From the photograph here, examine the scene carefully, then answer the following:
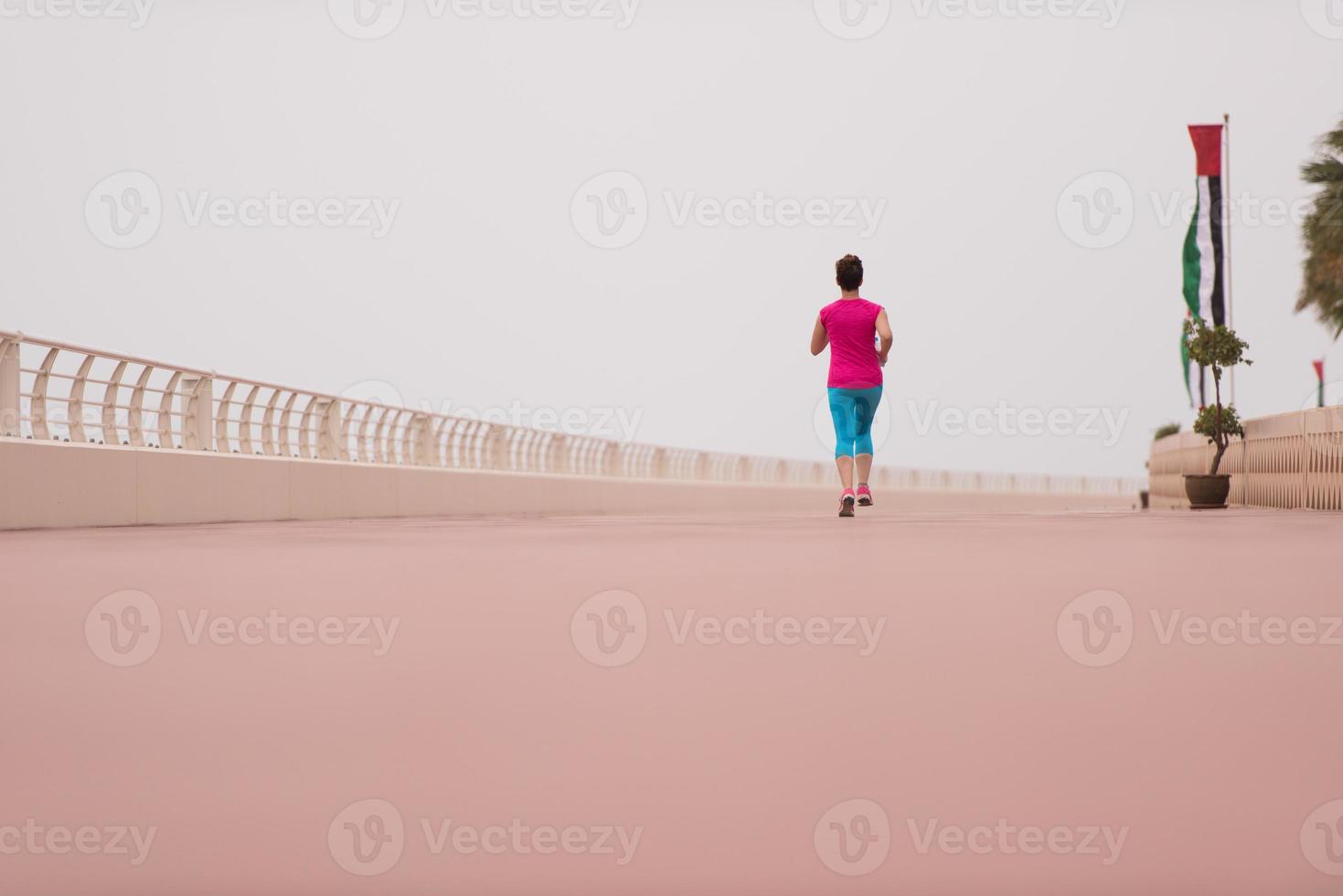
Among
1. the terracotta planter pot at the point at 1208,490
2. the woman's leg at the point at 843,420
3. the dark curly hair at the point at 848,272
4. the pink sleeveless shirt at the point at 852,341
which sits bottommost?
the terracotta planter pot at the point at 1208,490

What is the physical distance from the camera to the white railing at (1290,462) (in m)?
16.0

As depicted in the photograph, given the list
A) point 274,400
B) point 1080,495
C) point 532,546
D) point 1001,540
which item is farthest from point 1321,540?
point 1080,495

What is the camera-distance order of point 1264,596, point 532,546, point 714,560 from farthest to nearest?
point 532,546 → point 714,560 → point 1264,596

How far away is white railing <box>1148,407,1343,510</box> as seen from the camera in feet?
52.6

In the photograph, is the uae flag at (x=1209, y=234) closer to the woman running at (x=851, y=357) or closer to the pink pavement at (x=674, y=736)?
A: the woman running at (x=851, y=357)

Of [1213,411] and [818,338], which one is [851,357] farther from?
[1213,411]

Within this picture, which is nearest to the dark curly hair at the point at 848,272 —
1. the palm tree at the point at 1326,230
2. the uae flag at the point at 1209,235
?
the uae flag at the point at 1209,235

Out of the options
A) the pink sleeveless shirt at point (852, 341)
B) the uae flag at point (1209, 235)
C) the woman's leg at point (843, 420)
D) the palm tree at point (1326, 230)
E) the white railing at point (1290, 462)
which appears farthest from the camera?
the palm tree at point (1326, 230)

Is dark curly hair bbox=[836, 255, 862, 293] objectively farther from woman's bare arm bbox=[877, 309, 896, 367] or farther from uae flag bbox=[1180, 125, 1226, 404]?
uae flag bbox=[1180, 125, 1226, 404]

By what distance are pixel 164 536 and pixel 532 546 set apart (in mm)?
2820

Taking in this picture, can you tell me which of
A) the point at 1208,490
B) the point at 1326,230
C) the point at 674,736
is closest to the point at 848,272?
the point at 1208,490

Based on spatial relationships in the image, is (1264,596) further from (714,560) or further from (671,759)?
(671,759)

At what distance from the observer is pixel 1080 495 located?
81562 mm

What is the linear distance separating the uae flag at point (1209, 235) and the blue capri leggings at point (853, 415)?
13.1m
